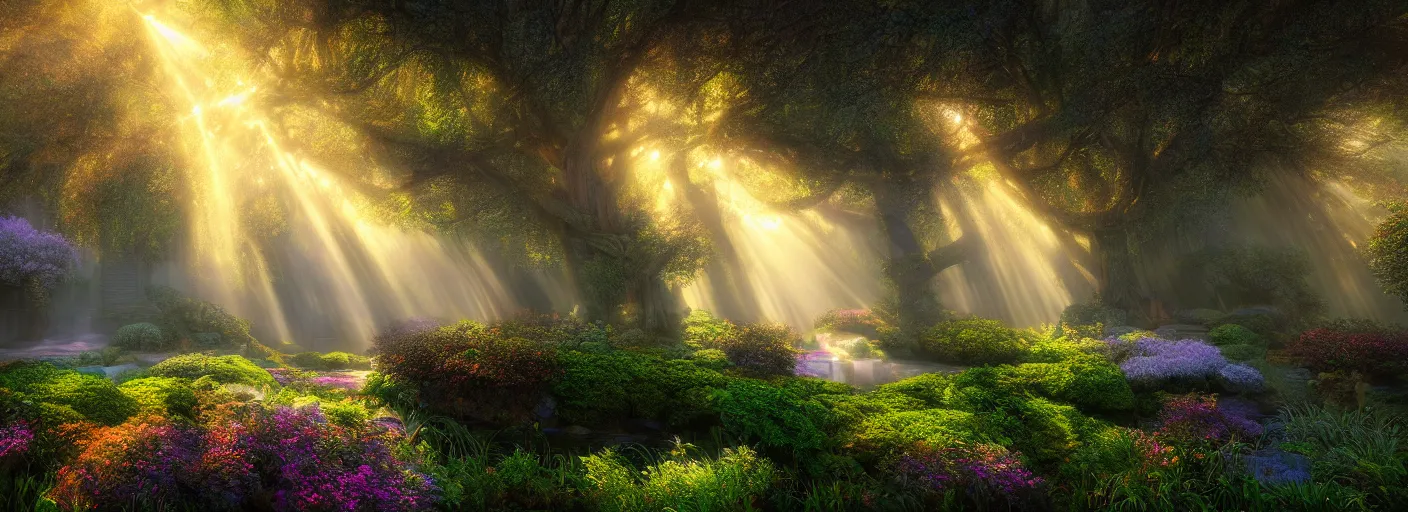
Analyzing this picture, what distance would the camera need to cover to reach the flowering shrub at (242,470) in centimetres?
502

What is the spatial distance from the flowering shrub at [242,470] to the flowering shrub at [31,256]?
777 inches

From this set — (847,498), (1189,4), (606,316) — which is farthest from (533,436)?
(1189,4)

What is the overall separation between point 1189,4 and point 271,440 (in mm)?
18802

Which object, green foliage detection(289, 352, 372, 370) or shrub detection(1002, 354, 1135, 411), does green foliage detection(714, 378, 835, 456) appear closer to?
shrub detection(1002, 354, 1135, 411)

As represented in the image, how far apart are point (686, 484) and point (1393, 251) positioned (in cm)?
1593

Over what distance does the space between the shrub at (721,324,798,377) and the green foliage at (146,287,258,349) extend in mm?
16607

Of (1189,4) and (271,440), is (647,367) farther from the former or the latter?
(1189,4)

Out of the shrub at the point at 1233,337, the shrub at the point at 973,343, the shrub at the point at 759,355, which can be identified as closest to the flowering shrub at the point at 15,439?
the shrub at the point at 759,355

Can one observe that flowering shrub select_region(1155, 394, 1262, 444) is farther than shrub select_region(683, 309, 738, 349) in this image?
No

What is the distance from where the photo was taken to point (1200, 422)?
8.72m

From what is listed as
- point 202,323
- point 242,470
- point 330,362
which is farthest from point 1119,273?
point 202,323

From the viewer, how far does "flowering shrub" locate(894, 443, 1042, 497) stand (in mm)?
6230

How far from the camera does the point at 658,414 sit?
876 centimetres

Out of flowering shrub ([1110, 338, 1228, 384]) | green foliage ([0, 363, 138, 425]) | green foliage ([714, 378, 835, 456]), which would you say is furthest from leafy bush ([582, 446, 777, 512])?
flowering shrub ([1110, 338, 1228, 384])
